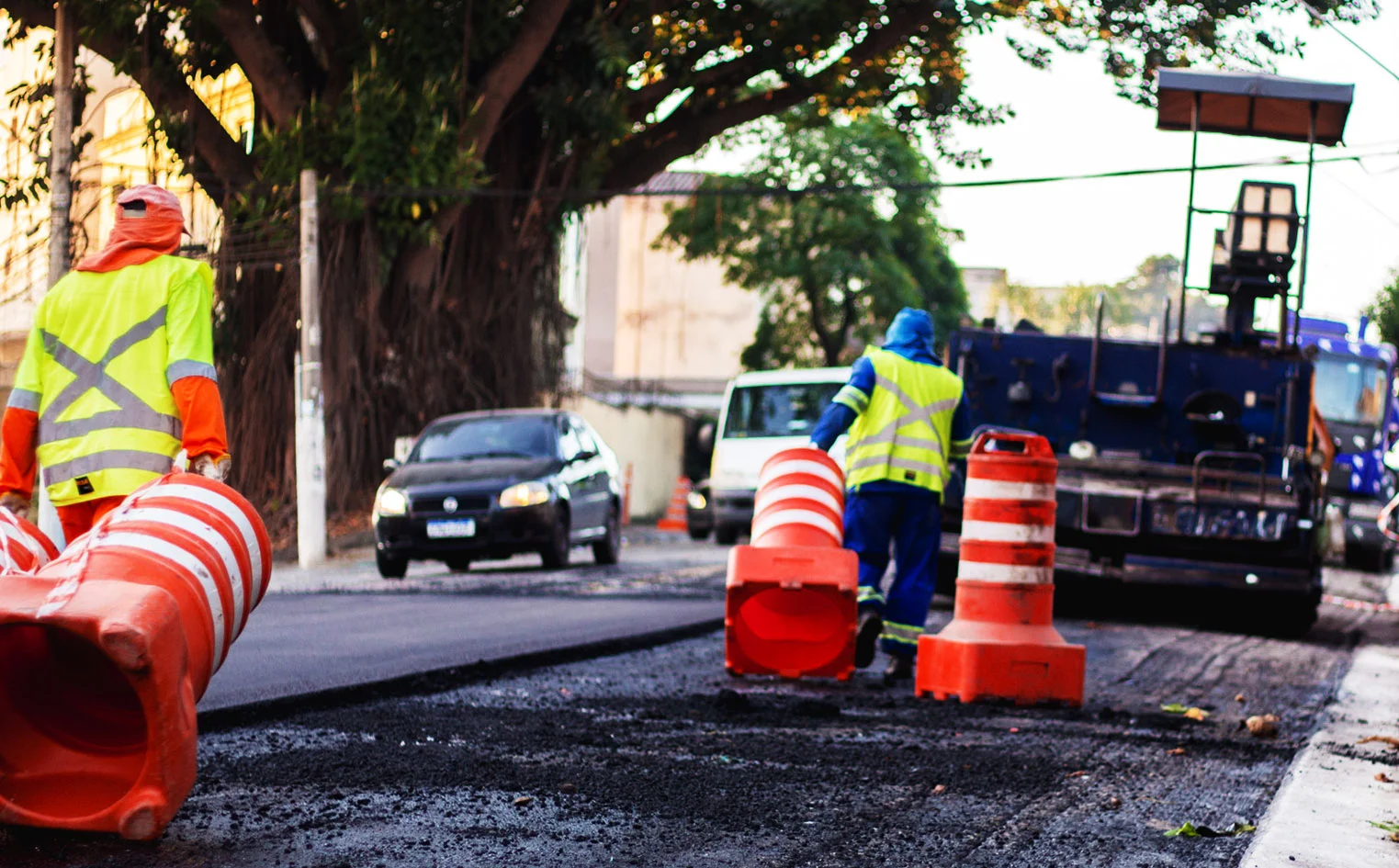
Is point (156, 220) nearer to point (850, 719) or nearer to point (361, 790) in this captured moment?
point (361, 790)

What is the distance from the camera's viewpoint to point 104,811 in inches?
167

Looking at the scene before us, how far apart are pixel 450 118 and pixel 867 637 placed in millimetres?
12881

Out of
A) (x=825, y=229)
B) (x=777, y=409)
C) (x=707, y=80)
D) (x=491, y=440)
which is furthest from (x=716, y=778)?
(x=825, y=229)

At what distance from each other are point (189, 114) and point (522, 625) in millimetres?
11512

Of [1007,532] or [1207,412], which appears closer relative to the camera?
[1007,532]

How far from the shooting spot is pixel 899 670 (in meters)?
8.56

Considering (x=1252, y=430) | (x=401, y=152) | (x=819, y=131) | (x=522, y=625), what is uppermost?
(x=819, y=131)

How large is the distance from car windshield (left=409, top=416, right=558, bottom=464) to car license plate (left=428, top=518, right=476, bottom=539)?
1185mm

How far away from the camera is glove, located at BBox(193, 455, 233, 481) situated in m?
5.32

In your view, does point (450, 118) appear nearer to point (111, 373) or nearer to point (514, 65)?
point (514, 65)

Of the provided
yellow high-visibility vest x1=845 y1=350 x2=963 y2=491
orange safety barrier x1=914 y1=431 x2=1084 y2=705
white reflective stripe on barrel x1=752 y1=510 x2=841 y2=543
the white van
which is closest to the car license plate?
the white van

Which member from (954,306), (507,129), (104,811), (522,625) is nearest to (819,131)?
(954,306)

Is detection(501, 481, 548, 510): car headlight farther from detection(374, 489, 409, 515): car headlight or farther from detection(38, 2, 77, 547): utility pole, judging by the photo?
detection(38, 2, 77, 547): utility pole

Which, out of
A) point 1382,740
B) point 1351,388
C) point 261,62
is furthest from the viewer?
point 1351,388
